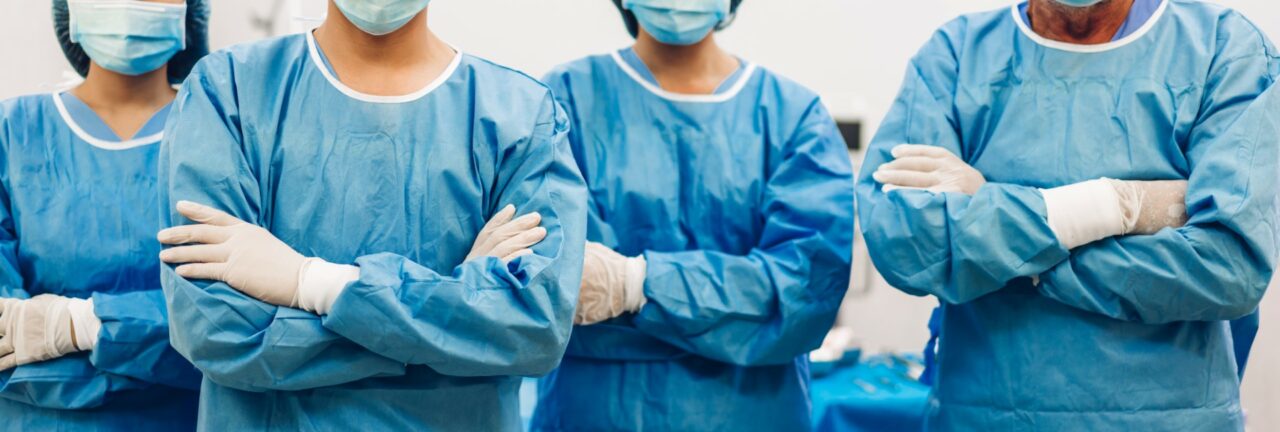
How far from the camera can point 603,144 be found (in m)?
2.07

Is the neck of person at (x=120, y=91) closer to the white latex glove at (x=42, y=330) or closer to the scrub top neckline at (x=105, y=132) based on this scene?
the scrub top neckline at (x=105, y=132)

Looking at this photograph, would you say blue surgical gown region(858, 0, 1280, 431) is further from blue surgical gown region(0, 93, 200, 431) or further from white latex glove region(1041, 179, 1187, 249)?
blue surgical gown region(0, 93, 200, 431)

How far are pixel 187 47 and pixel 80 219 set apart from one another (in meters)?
0.40

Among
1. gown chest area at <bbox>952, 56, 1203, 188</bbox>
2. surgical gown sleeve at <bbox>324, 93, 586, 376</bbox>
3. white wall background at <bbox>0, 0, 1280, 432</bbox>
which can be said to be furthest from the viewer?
white wall background at <bbox>0, 0, 1280, 432</bbox>

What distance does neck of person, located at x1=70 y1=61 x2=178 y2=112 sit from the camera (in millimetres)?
1972

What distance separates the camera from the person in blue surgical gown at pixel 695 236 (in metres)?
1.93

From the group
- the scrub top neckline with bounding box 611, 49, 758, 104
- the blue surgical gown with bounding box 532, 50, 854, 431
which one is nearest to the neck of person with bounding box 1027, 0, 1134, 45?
the blue surgical gown with bounding box 532, 50, 854, 431

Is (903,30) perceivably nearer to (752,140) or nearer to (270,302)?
(752,140)

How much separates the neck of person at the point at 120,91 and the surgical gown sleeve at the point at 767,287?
890 millimetres

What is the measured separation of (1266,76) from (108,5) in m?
1.83

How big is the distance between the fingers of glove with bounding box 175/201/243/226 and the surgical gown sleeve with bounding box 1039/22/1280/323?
1155mm

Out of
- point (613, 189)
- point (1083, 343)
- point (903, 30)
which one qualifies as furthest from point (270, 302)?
point (903, 30)

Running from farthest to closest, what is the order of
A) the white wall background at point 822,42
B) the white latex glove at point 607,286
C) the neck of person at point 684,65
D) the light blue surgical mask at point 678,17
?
the white wall background at point 822,42 → the neck of person at point 684,65 → the light blue surgical mask at point 678,17 → the white latex glove at point 607,286

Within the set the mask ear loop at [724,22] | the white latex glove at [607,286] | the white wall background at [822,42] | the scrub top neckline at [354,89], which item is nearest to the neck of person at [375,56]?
the scrub top neckline at [354,89]
